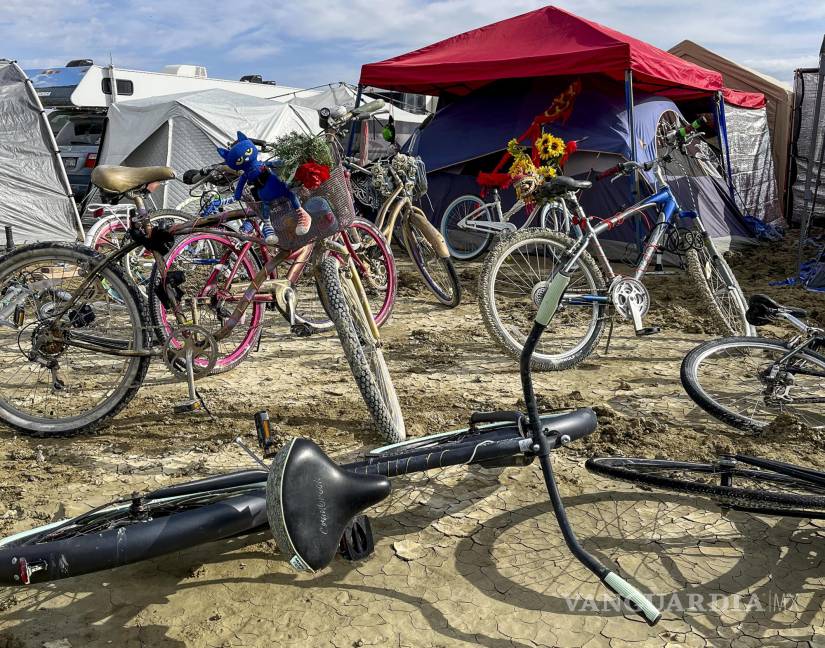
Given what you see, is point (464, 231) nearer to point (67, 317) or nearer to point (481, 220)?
point (481, 220)

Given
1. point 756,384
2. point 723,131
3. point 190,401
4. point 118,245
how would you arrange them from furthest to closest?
point 723,131 → point 118,245 → point 756,384 → point 190,401

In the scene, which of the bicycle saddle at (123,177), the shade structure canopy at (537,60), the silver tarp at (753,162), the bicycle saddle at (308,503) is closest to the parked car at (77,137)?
the shade structure canopy at (537,60)

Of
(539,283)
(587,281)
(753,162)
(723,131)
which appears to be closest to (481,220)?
(723,131)

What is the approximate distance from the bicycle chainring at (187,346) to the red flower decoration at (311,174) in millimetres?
910

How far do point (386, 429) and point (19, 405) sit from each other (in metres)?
1.97

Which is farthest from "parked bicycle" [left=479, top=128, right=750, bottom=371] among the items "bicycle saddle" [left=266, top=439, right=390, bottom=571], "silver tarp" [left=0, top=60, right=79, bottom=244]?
"silver tarp" [left=0, top=60, right=79, bottom=244]

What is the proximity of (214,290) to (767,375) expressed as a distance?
294cm

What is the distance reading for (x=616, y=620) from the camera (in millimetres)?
2150

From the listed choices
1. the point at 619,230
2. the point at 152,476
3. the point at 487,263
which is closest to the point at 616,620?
the point at 152,476

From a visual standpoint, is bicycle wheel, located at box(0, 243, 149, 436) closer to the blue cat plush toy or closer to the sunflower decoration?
the blue cat plush toy

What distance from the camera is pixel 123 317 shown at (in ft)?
11.7

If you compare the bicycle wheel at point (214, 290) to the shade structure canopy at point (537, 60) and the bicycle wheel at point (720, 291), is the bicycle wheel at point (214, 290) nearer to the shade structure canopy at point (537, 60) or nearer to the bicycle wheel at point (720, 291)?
the bicycle wheel at point (720, 291)

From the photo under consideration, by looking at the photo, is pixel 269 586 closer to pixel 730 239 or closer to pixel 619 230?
pixel 619 230

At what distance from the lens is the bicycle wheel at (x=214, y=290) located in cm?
405
